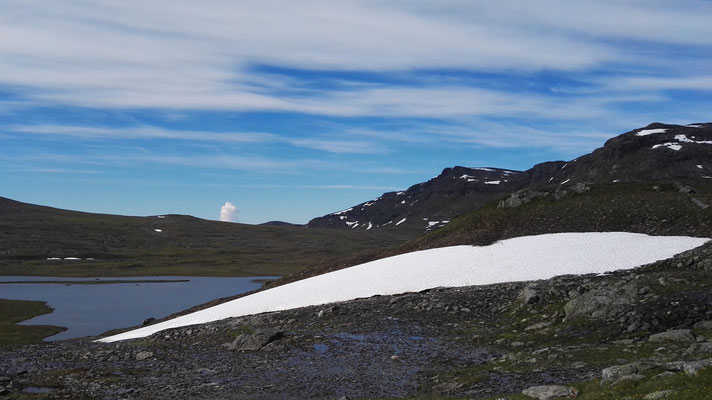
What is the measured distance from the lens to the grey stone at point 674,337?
81.8 ft

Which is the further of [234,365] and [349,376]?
[234,365]

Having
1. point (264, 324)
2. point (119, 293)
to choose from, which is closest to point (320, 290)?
point (264, 324)

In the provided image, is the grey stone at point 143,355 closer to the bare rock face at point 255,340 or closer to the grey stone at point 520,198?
the bare rock face at point 255,340

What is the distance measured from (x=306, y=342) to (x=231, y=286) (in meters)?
87.9

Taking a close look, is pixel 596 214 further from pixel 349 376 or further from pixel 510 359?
pixel 349 376

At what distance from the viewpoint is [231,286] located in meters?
→ 118

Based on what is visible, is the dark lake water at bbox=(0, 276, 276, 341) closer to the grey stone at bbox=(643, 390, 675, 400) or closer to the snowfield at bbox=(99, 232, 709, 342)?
the snowfield at bbox=(99, 232, 709, 342)

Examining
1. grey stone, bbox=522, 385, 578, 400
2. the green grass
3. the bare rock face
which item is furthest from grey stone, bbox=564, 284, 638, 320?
the green grass

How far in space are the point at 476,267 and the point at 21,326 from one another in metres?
55.3

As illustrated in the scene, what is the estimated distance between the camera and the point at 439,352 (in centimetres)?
2948

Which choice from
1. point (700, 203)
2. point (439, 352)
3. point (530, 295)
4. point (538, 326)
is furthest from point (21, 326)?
point (700, 203)

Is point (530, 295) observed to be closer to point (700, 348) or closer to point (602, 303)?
point (602, 303)

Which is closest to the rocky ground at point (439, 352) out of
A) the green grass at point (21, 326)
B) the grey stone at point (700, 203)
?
the grey stone at point (700, 203)

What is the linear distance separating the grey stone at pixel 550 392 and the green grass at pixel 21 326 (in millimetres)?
55860
